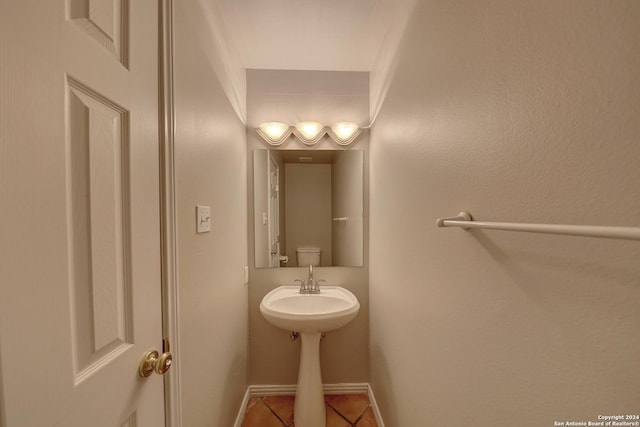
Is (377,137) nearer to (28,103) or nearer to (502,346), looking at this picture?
(502,346)

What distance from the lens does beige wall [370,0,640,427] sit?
0.35 m

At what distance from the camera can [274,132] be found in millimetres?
1659

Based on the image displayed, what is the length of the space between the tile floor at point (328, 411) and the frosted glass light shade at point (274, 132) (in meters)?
1.82

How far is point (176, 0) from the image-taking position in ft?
2.61

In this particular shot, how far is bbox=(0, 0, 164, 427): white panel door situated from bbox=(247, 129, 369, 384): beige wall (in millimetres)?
1060

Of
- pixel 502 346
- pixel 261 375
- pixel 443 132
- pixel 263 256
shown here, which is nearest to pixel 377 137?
pixel 443 132

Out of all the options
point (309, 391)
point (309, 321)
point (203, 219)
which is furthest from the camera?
point (309, 391)

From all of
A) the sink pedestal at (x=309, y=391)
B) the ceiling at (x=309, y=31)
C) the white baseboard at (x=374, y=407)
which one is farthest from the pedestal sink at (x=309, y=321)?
the ceiling at (x=309, y=31)

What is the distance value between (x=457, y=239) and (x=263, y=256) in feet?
4.38

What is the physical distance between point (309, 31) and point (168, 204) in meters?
1.27

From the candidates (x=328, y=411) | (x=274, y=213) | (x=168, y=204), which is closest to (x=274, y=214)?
(x=274, y=213)

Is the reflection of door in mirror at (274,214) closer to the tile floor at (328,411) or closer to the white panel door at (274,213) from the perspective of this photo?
the white panel door at (274,213)

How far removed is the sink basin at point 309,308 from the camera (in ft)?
4.23

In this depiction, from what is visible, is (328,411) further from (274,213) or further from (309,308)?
(274,213)
